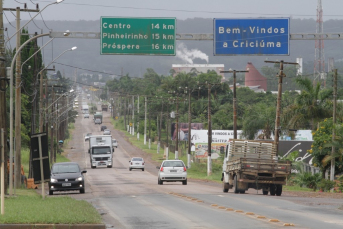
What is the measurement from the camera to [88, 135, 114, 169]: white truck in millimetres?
79812

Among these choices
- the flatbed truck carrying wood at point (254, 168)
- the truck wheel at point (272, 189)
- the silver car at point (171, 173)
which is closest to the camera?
the flatbed truck carrying wood at point (254, 168)

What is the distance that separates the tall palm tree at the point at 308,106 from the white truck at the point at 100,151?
95.9 ft

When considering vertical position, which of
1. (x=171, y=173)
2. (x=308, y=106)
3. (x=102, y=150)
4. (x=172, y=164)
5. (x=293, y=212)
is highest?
(x=308, y=106)

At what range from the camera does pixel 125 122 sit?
6403 inches

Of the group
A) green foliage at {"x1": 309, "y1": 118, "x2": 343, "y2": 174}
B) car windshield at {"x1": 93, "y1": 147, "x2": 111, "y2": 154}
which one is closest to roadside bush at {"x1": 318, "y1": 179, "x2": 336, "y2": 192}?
green foliage at {"x1": 309, "y1": 118, "x2": 343, "y2": 174}

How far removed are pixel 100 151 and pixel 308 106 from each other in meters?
31.6

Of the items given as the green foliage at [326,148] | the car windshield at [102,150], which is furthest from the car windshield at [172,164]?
the car windshield at [102,150]

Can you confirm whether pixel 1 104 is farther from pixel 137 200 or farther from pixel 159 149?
pixel 159 149

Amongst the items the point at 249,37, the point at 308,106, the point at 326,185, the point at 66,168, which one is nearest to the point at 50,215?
the point at 66,168

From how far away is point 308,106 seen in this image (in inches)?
2179

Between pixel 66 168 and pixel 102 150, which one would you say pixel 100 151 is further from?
pixel 66 168

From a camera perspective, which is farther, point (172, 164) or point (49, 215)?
point (172, 164)

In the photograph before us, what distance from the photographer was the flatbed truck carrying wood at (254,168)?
32438 millimetres

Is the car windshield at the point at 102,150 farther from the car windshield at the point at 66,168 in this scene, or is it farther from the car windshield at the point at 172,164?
the car windshield at the point at 66,168
